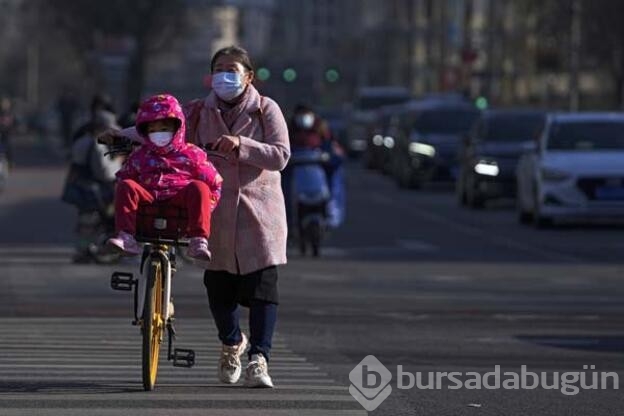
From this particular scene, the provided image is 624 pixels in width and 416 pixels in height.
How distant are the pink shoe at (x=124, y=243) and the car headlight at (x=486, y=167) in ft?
82.9

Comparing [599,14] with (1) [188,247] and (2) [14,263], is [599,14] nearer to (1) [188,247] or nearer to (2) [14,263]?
(2) [14,263]

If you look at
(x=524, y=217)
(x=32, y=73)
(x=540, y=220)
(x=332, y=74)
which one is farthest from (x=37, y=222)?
(x=32, y=73)

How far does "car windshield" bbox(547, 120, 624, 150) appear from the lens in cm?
2998

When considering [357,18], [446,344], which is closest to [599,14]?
[446,344]

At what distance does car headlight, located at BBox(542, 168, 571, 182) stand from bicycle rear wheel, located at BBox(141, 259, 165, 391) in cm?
1866

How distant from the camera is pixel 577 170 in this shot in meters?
29.0

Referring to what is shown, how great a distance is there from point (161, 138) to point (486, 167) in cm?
2531

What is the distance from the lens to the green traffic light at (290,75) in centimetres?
6759

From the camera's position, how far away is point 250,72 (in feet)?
36.9

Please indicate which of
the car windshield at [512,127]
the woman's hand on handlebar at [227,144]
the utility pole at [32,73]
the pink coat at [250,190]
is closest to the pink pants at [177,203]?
the woman's hand on handlebar at [227,144]

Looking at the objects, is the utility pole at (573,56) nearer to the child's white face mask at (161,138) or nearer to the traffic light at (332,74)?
the traffic light at (332,74)

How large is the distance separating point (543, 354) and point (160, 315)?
3467mm

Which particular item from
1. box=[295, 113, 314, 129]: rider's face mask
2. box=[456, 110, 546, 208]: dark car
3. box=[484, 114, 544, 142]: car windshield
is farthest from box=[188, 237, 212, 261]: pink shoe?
box=[484, 114, 544, 142]: car windshield

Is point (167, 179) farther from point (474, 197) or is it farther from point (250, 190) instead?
point (474, 197)
